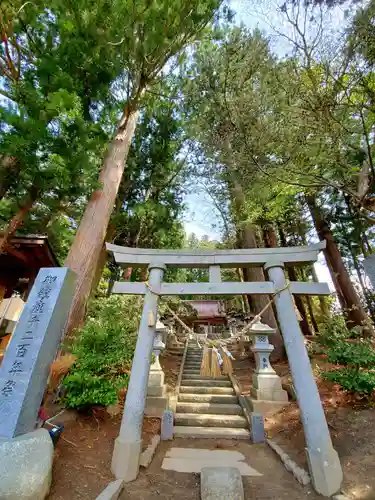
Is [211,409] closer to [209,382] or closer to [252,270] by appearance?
[209,382]

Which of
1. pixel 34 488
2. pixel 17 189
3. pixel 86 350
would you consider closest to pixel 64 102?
pixel 17 189

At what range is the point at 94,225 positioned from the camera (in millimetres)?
5668

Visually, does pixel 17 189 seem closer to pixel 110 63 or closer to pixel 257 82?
pixel 110 63

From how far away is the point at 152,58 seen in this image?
6.05m

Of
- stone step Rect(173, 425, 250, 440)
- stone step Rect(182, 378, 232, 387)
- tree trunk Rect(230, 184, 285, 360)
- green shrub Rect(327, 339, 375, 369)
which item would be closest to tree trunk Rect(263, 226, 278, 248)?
tree trunk Rect(230, 184, 285, 360)

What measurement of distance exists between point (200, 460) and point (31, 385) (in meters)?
2.70

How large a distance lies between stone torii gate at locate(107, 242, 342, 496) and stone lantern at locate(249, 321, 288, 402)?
205 cm

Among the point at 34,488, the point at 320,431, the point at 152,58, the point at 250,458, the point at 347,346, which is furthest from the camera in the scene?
Result: the point at 152,58

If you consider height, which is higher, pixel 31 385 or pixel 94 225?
pixel 94 225

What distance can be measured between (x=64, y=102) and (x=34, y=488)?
18.4ft

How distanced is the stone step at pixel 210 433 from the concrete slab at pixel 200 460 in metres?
0.47

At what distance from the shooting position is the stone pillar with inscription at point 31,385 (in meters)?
2.33

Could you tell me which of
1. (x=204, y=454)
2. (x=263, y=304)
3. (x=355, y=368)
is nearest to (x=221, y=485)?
(x=204, y=454)

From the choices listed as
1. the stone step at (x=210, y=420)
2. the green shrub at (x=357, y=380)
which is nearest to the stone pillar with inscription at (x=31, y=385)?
the stone step at (x=210, y=420)
